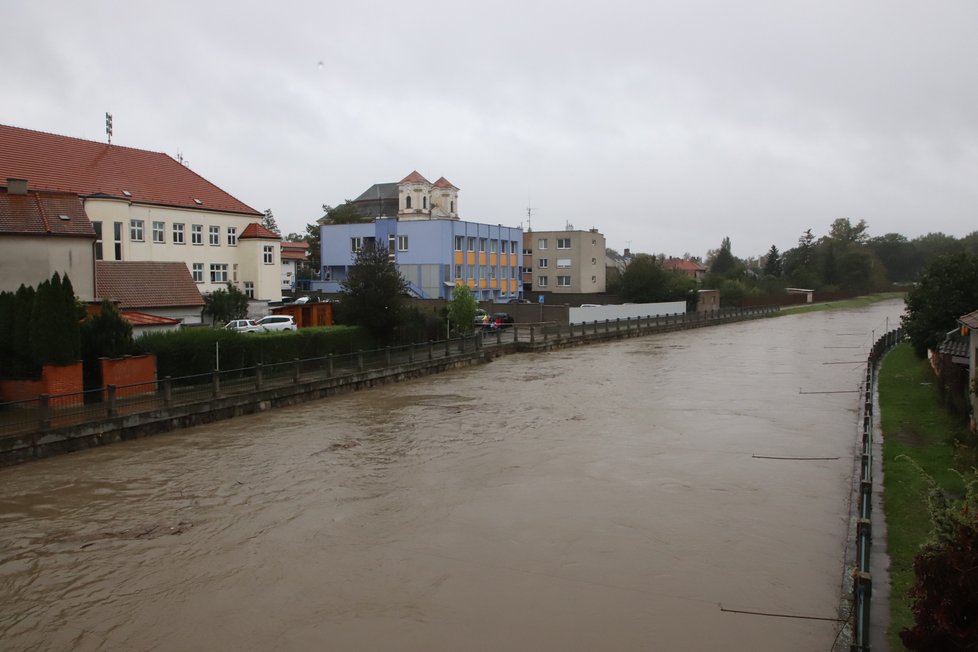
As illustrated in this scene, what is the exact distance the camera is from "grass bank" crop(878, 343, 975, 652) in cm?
909

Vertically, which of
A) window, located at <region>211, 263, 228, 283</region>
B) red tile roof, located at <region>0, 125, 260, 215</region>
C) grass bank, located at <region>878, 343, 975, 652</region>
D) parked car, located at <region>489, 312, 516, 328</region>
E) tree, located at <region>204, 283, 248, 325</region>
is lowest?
grass bank, located at <region>878, 343, 975, 652</region>

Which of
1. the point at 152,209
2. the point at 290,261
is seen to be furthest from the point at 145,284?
the point at 290,261

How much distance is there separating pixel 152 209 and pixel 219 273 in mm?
4951

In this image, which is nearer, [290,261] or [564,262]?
[290,261]

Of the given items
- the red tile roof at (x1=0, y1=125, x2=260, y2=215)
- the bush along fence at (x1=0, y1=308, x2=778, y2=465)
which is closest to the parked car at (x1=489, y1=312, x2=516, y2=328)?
the bush along fence at (x1=0, y1=308, x2=778, y2=465)

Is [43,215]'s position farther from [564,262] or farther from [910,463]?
[564,262]

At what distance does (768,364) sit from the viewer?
117 ft

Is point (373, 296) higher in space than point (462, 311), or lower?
higher

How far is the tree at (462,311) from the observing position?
36925mm

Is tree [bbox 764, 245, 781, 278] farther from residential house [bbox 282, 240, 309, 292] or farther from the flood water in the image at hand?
the flood water

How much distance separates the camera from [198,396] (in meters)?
21.0

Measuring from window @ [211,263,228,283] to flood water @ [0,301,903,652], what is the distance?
21966 mm

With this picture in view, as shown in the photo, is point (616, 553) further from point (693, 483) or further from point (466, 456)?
point (466, 456)

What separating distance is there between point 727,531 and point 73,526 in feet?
34.7
